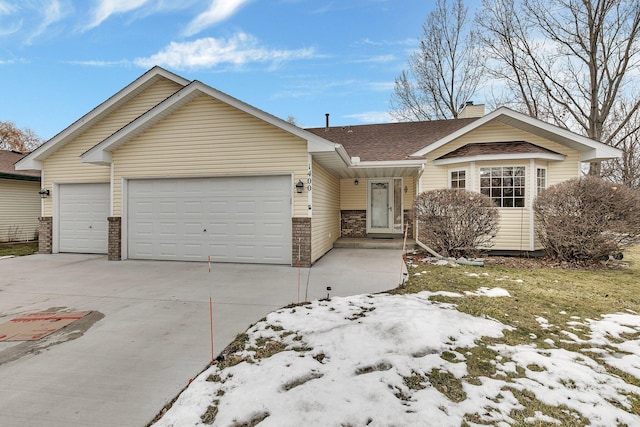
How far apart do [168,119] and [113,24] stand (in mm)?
6436

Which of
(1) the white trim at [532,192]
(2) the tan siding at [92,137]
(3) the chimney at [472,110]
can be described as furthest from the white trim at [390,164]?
(2) the tan siding at [92,137]

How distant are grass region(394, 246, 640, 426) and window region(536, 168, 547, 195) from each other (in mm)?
2772

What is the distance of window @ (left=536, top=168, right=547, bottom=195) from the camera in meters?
9.10

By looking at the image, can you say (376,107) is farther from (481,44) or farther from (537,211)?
(537,211)

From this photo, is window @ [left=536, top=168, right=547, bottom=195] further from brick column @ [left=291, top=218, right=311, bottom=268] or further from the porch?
brick column @ [left=291, top=218, right=311, bottom=268]

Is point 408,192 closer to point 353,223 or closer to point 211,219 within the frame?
point 353,223

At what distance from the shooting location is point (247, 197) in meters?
7.95

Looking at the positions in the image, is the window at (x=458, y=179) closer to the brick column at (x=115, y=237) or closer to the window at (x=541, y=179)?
the window at (x=541, y=179)

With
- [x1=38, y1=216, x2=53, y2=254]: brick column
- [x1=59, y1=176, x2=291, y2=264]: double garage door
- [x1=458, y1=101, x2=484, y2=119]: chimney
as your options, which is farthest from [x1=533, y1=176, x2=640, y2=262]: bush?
[x1=38, y1=216, x2=53, y2=254]: brick column

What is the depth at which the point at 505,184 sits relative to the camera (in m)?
9.20

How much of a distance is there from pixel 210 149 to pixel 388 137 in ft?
26.4

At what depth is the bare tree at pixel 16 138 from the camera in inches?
1030

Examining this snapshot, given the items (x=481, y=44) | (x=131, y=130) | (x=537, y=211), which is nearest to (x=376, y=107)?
(x=481, y=44)

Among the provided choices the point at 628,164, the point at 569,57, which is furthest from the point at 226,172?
the point at 628,164
